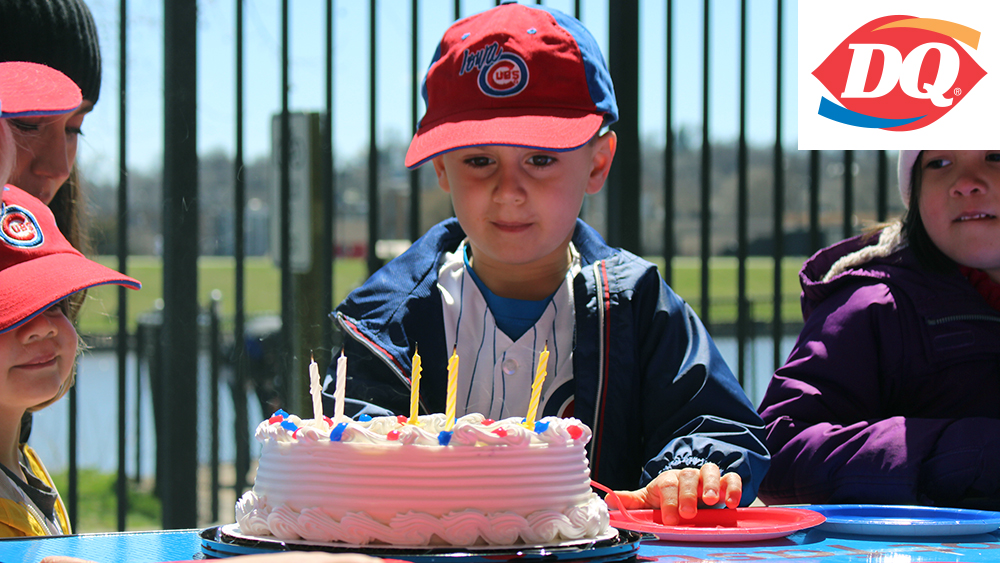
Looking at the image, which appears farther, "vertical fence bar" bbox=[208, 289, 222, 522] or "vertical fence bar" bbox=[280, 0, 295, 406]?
"vertical fence bar" bbox=[208, 289, 222, 522]

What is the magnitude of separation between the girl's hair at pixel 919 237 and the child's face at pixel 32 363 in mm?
1803

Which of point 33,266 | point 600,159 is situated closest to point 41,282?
point 33,266

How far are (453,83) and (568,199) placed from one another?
0.33 m

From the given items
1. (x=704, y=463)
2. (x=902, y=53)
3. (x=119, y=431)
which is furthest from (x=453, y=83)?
(x=119, y=431)

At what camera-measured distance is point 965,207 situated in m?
2.08

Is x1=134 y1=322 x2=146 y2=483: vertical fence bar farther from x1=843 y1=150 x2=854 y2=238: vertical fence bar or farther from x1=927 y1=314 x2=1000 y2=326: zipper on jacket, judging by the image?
x1=927 y1=314 x2=1000 y2=326: zipper on jacket

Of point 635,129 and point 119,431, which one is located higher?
point 635,129

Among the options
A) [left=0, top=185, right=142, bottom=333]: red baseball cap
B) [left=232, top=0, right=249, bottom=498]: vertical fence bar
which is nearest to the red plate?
[left=0, top=185, right=142, bottom=333]: red baseball cap

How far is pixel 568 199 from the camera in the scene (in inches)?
74.7

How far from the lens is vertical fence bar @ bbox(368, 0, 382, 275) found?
2.90 metres

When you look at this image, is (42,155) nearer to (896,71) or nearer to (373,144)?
(373,144)

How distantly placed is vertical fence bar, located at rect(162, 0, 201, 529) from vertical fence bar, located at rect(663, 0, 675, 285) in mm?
1451

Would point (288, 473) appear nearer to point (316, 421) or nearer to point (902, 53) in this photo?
point (316, 421)

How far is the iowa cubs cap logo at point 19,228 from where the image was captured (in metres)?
1.78
